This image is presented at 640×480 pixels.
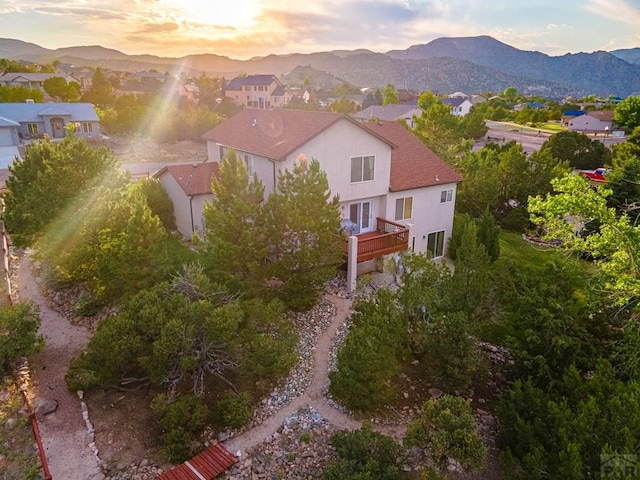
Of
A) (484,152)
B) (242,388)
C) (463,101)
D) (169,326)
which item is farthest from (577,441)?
(463,101)

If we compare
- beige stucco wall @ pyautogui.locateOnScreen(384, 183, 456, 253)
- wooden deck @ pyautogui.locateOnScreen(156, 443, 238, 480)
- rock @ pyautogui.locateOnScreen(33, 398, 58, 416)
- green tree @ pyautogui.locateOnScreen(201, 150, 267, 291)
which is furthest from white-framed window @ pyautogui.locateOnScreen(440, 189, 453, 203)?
rock @ pyautogui.locateOnScreen(33, 398, 58, 416)

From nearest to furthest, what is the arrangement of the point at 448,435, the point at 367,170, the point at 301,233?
the point at 448,435 < the point at 301,233 < the point at 367,170

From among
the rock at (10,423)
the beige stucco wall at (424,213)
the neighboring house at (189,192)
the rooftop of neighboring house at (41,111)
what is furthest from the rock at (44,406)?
the rooftop of neighboring house at (41,111)

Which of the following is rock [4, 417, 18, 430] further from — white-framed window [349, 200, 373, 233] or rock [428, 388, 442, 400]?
white-framed window [349, 200, 373, 233]

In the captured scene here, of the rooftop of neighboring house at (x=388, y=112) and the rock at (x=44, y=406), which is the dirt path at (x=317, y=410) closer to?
the rock at (x=44, y=406)

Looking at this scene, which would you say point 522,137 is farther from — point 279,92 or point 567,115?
point 279,92

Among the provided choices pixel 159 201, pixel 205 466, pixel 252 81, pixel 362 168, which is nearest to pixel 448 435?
pixel 205 466
